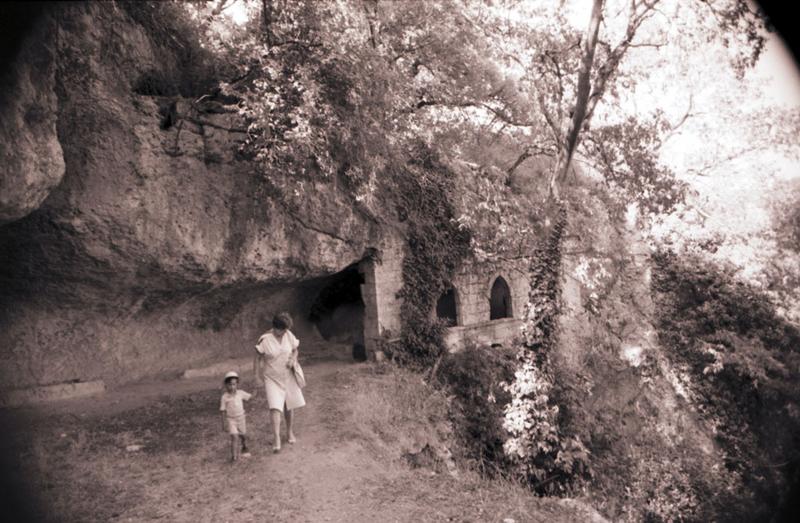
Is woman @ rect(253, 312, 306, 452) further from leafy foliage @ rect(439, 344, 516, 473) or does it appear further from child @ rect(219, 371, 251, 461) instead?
leafy foliage @ rect(439, 344, 516, 473)

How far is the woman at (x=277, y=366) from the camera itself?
17.3 feet

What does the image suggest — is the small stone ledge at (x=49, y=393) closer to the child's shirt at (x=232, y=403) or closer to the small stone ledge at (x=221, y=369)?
the small stone ledge at (x=221, y=369)

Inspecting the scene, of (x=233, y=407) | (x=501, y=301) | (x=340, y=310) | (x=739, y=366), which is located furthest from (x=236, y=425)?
(x=739, y=366)

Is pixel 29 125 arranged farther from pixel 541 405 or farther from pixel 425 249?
pixel 541 405

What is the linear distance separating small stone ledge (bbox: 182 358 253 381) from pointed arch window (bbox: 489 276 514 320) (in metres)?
6.48

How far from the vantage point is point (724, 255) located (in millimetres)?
12352

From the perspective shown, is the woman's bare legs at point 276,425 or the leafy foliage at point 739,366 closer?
the woman's bare legs at point 276,425

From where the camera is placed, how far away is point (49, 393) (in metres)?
6.76

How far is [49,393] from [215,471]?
3292mm

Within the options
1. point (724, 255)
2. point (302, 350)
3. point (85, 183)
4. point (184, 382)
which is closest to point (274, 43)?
point (85, 183)

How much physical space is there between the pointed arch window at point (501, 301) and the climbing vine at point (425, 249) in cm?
238

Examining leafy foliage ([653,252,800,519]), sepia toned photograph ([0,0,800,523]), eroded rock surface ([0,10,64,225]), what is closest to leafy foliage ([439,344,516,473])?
sepia toned photograph ([0,0,800,523])

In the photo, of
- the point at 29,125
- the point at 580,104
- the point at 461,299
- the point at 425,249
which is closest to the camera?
the point at 29,125

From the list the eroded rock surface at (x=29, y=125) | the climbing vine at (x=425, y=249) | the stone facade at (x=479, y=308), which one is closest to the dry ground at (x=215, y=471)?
the eroded rock surface at (x=29, y=125)
